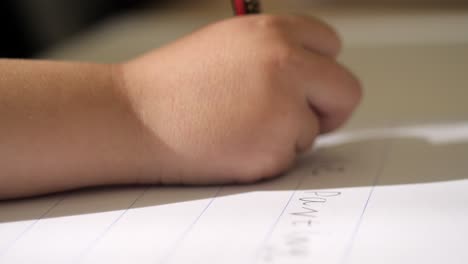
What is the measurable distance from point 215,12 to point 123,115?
3.17 feet

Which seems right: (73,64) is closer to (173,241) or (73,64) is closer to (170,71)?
(170,71)

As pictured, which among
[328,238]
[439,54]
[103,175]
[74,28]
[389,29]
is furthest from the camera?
[74,28]

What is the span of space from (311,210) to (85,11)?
109cm

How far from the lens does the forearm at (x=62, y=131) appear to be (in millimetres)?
439

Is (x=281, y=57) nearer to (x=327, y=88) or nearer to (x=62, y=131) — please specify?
(x=327, y=88)

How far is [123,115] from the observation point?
463 millimetres

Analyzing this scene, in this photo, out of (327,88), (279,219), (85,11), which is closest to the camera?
(279,219)

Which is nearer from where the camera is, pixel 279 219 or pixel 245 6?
pixel 279 219

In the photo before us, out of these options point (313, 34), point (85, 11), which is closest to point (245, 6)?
point (313, 34)

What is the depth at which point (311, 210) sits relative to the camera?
0.40 m

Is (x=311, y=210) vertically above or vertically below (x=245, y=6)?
below

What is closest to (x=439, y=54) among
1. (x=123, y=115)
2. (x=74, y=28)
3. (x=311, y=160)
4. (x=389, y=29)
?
(x=389, y=29)

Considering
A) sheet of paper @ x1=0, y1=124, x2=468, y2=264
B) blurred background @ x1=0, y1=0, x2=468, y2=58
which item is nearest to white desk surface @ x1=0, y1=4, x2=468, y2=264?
sheet of paper @ x1=0, y1=124, x2=468, y2=264

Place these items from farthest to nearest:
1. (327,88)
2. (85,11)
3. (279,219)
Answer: (85,11)
(327,88)
(279,219)
